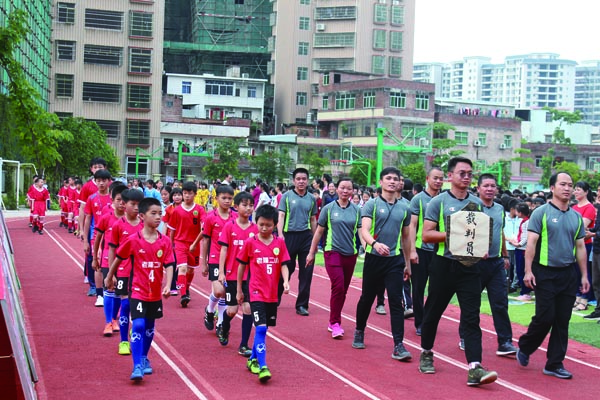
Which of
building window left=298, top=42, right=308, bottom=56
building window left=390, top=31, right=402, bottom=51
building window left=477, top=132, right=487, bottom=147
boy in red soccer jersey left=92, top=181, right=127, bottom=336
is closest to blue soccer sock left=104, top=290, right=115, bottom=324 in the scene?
boy in red soccer jersey left=92, top=181, right=127, bottom=336

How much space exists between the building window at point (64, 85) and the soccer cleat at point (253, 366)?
198 feet

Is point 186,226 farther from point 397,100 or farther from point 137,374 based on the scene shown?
point 397,100

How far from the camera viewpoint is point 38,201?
27.8 metres

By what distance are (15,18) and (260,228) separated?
35.4 ft

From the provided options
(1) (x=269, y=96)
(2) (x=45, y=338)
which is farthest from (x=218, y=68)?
(2) (x=45, y=338)

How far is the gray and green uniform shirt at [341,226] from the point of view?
1130cm

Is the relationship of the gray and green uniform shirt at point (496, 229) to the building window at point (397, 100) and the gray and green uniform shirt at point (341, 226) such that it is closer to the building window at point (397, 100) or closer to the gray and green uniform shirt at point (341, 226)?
the gray and green uniform shirt at point (341, 226)

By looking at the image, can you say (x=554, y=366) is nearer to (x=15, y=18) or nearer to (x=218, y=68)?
(x=15, y=18)

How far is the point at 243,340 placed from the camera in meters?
Answer: 9.70

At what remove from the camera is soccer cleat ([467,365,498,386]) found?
27.5 ft

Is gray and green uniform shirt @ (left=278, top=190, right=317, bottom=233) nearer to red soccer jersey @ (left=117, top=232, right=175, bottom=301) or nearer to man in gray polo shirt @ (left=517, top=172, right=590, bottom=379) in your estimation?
red soccer jersey @ (left=117, top=232, right=175, bottom=301)

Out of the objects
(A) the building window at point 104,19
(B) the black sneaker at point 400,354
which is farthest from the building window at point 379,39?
(B) the black sneaker at point 400,354

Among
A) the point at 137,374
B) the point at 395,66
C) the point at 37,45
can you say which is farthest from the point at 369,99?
the point at 137,374

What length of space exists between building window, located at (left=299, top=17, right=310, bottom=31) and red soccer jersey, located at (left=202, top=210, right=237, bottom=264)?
72559 mm
